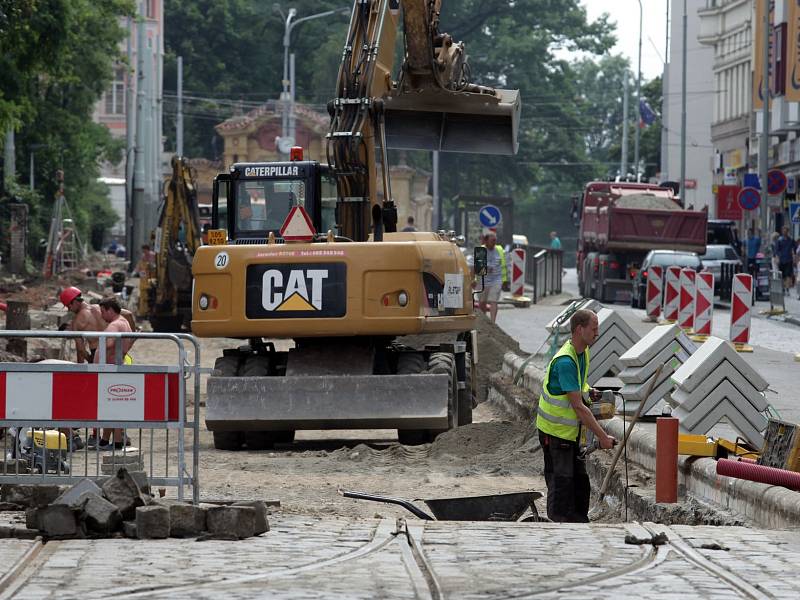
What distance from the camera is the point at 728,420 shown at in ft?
42.3

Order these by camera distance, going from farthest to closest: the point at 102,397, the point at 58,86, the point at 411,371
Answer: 1. the point at 58,86
2. the point at 411,371
3. the point at 102,397

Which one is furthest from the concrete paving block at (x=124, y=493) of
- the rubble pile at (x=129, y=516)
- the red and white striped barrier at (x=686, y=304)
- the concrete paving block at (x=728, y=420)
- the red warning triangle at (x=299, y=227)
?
the red and white striped barrier at (x=686, y=304)

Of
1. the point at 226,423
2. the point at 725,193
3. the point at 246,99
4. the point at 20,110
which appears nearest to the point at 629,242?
the point at 725,193

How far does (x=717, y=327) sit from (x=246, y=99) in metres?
65.8

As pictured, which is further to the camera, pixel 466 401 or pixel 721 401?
pixel 466 401

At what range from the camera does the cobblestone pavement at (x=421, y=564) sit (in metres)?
7.98

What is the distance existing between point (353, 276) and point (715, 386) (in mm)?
4638

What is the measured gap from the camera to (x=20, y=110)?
1366 inches

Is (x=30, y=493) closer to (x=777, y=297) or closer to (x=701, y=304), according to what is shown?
(x=701, y=304)

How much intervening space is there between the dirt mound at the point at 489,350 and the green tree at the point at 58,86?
1109 centimetres

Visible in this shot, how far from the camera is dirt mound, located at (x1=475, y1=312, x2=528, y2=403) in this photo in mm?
23297

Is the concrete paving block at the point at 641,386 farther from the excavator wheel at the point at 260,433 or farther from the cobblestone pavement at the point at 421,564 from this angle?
the cobblestone pavement at the point at 421,564

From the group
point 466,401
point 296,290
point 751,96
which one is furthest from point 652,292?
point 751,96

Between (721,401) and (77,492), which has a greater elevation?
(721,401)
